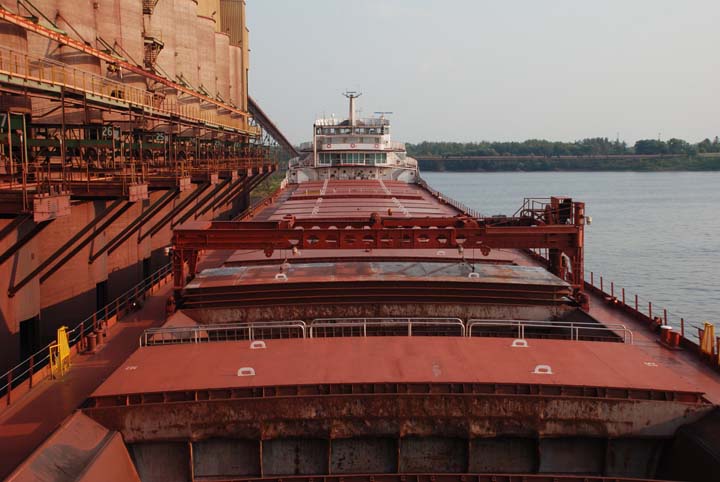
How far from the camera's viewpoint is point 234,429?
940 centimetres

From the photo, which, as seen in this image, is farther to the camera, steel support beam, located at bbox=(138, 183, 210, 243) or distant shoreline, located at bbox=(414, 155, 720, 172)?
distant shoreline, located at bbox=(414, 155, 720, 172)

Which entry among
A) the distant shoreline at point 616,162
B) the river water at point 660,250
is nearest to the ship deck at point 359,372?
Result: the river water at point 660,250

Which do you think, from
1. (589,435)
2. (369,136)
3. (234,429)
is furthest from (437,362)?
(369,136)

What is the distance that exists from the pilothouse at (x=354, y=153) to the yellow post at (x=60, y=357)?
3941 centimetres

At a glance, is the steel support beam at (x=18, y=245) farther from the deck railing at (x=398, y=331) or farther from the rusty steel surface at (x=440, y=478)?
the rusty steel surface at (x=440, y=478)

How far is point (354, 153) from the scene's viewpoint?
52000mm

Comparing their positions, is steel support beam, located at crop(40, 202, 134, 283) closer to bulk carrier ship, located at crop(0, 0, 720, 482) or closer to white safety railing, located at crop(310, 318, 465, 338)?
bulk carrier ship, located at crop(0, 0, 720, 482)

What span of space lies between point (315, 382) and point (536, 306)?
6718mm

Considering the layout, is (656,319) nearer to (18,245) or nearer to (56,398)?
(56,398)

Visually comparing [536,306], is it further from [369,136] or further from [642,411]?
[369,136]

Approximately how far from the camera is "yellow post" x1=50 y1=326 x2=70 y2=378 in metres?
11.5

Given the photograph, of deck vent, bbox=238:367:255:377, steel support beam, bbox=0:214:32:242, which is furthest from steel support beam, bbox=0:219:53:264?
A: deck vent, bbox=238:367:255:377

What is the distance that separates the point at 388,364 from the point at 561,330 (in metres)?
5.70

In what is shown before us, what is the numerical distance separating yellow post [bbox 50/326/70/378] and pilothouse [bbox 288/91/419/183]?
39.4m
